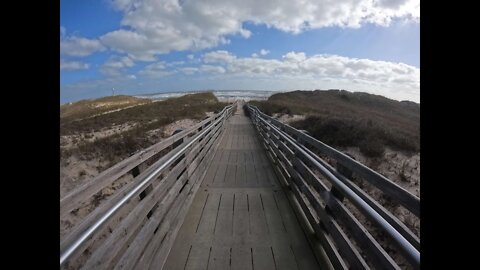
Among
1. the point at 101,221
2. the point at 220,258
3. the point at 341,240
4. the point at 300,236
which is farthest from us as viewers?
the point at 300,236

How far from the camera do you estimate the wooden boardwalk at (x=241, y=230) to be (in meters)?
4.18

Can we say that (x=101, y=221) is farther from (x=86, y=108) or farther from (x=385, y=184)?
(x=86, y=108)

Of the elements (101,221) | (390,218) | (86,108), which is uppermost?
(86,108)

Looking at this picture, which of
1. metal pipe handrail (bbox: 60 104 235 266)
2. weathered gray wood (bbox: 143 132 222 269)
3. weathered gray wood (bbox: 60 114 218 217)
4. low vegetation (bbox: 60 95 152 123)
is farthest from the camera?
low vegetation (bbox: 60 95 152 123)

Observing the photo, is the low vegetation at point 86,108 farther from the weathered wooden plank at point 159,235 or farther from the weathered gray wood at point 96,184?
the weathered gray wood at point 96,184

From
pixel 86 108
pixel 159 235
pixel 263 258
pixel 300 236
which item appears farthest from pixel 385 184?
pixel 86 108

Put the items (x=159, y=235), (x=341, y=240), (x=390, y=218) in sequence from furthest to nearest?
(x=159, y=235), (x=341, y=240), (x=390, y=218)

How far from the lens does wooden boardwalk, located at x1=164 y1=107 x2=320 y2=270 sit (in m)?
4.18

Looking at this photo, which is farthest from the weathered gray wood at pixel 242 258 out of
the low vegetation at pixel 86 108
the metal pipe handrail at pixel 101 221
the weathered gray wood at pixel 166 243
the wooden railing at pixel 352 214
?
the low vegetation at pixel 86 108

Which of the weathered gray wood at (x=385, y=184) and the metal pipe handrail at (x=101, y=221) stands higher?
the weathered gray wood at (x=385, y=184)

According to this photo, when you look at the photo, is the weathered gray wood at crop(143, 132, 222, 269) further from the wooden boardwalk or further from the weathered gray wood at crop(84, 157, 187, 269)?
the weathered gray wood at crop(84, 157, 187, 269)

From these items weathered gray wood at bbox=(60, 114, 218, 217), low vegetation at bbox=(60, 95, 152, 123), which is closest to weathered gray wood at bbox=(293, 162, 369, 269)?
weathered gray wood at bbox=(60, 114, 218, 217)

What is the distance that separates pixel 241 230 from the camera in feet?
16.8
